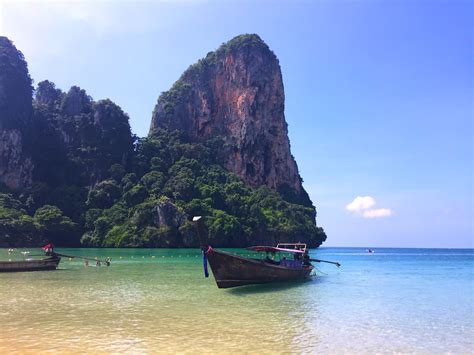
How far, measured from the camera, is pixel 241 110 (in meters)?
101

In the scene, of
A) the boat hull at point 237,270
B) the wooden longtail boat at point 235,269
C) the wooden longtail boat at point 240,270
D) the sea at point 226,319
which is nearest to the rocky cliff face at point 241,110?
the wooden longtail boat at point 240,270

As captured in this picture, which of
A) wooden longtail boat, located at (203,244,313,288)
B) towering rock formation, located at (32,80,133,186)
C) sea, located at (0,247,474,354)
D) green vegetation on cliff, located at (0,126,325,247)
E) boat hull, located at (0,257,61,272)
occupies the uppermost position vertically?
towering rock formation, located at (32,80,133,186)

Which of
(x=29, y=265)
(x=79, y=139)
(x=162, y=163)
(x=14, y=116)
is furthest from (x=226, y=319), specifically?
(x=79, y=139)

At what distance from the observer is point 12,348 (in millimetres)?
9445

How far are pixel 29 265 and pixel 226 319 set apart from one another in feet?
69.8

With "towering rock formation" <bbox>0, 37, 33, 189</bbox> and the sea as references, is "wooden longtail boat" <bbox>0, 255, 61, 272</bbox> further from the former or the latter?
"towering rock formation" <bbox>0, 37, 33, 189</bbox>

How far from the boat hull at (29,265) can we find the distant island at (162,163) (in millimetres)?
37949

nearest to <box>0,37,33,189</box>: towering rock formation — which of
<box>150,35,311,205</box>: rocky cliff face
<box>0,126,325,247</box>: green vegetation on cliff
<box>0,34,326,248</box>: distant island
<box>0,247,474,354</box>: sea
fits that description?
<box>0,34,326,248</box>: distant island

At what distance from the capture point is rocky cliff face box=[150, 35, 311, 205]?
100m

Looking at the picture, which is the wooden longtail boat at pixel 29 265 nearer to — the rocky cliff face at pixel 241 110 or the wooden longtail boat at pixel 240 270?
the wooden longtail boat at pixel 240 270

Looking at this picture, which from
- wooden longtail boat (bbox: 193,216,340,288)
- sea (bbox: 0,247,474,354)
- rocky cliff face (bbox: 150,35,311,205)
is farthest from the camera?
rocky cliff face (bbox: 150,35,311,205)

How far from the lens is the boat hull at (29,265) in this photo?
91.4 feet

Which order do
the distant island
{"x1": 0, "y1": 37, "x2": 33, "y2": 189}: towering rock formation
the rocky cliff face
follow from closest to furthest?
the distant island
{"x1": 0, "y1": 37, "x2": 33, "y2": 189}: towering rock formation
the rocky cliff face

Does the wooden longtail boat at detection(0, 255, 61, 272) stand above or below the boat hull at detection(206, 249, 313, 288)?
below
